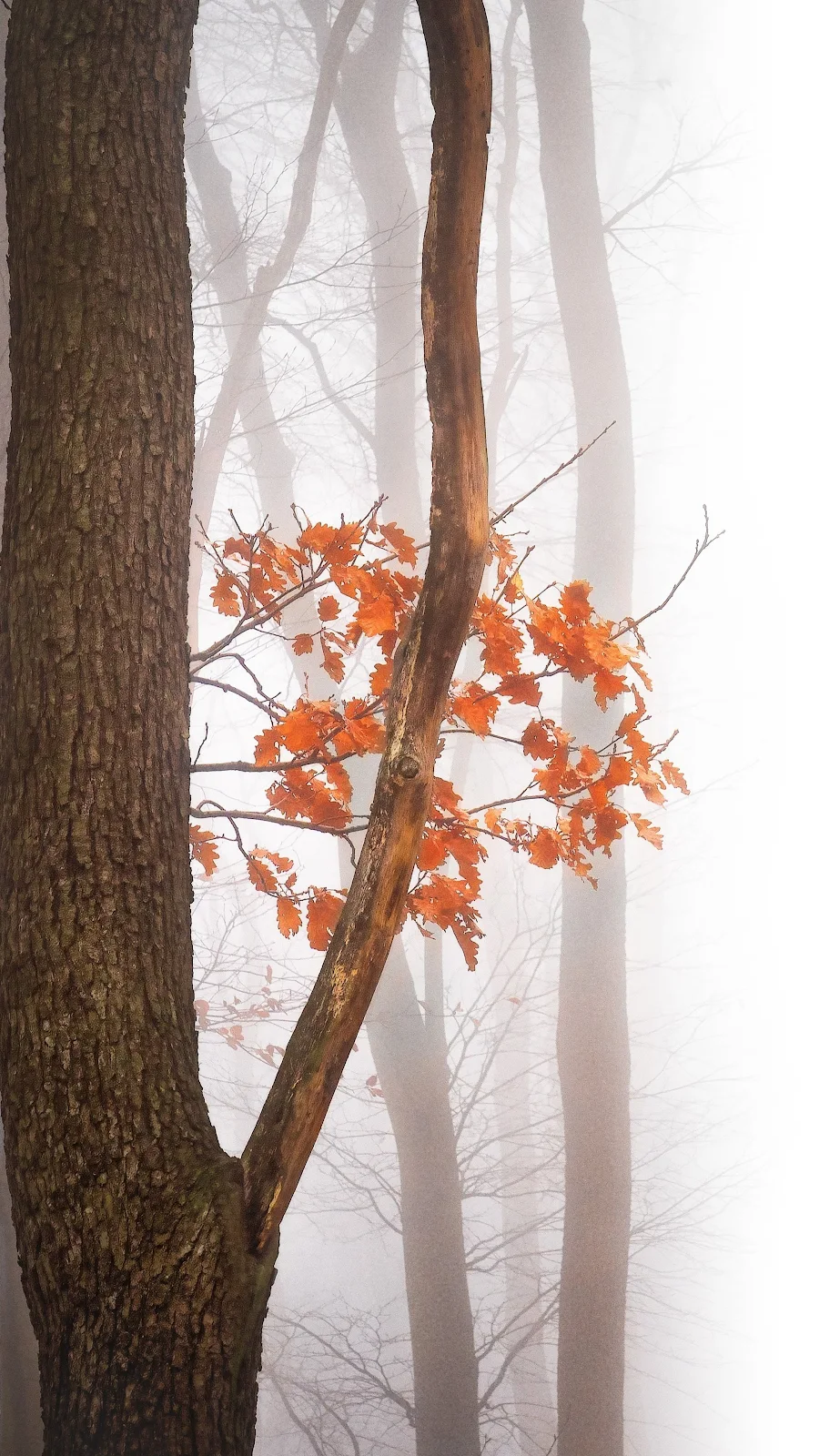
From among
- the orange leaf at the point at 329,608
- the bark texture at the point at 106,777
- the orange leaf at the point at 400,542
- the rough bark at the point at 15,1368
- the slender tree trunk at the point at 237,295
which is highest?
the slender tree trunk at the point at 237,295

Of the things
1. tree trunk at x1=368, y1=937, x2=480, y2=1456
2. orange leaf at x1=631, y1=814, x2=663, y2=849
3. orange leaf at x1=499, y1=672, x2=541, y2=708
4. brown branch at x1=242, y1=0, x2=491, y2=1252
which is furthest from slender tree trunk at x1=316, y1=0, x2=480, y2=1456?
brown branch at x1=242, y1=0, x2=491, y2=1252

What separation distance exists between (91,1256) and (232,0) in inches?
165

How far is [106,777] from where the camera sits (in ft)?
2.90

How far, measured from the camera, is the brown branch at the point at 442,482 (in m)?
0.90

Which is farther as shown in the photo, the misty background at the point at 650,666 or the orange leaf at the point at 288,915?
the misty background at the point at 650,666

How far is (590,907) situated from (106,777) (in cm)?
201

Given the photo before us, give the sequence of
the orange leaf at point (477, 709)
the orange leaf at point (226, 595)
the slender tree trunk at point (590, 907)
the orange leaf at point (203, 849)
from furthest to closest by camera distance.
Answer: the slender tree trunk at point (590, 907) < the orange leaf at point (203, 849) < the orange leaf at point (226, 595) < the orange leaf at point (477, 709)

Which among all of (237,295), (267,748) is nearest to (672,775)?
(267,748)

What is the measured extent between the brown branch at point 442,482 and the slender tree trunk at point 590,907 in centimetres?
177

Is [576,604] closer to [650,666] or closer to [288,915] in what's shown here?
[288,915]

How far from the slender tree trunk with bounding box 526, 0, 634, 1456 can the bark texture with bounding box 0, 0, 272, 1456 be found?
1882mm

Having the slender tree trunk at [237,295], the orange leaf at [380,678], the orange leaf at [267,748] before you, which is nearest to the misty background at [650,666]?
the slender tree trunk at [237,295]

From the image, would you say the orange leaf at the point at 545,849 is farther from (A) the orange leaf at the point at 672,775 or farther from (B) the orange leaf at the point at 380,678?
(B) the orange leaf at the point at 380,678

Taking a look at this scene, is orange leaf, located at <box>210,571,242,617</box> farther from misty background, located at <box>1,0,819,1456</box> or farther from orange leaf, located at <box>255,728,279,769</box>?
misty background, located at <box>1,0,819,1456</box>
